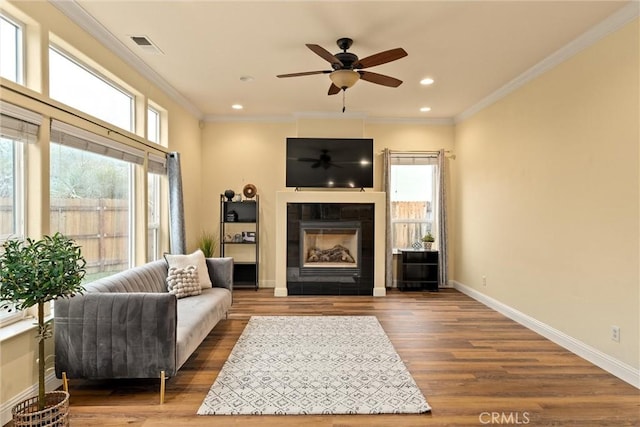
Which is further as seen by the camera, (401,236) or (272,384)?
(401,236)

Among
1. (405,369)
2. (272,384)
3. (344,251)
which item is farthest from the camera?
(344,251)

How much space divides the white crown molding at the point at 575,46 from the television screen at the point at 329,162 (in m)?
2.03

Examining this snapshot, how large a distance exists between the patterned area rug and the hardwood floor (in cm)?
9

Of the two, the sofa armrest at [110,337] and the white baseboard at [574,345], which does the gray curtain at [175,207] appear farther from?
the white baseboard at [574,345]

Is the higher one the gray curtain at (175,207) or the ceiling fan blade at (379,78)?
the ceiling fan blade at (379,78)

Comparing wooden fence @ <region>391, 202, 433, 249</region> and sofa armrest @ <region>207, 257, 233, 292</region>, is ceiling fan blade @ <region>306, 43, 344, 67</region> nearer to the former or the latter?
sofa armrest @ <region>207, 257, 233, 292</region>

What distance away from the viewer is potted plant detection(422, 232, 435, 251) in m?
6.00

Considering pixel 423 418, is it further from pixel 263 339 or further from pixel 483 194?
pixel 483 194

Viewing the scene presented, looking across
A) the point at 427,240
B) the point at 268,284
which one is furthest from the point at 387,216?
the point at 268,284

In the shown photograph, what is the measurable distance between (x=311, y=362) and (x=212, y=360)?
0.89m

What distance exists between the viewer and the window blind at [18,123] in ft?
7.24

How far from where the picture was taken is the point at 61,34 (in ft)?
9.11

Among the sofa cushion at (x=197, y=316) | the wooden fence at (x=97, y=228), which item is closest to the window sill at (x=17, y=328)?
the wooden fence at (x=97, y=228)

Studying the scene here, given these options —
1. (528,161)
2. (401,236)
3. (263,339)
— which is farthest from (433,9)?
(401,236)
